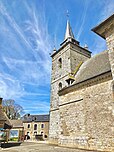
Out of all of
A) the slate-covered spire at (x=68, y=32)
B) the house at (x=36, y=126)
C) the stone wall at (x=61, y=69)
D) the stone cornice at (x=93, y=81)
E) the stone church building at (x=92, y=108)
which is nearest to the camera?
the stone church building at (x=92, y=108)

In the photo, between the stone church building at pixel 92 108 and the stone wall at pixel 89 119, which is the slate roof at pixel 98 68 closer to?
the stone church building at pixel 92 108

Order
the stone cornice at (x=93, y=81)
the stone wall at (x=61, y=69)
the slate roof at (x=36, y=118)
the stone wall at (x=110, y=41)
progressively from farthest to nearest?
the slate roof at (x=36, y=118), the stone wall at (x=61, y=69), the stone cornice at (x=93, y=81), the stone wall at (x=110, y=41)

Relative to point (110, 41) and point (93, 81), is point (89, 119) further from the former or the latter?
point (110, 41)

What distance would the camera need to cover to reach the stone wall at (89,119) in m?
8.68

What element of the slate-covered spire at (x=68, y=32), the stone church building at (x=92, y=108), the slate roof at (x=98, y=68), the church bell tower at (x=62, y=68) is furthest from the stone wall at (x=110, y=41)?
the slate-covered spire at (x=68, y=32)

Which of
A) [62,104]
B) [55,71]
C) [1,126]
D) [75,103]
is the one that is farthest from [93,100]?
[55,71]

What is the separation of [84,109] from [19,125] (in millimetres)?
29000

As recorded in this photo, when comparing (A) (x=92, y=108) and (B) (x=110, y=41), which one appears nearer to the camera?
(B) (x=110, y=41)

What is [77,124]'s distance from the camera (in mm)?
10969

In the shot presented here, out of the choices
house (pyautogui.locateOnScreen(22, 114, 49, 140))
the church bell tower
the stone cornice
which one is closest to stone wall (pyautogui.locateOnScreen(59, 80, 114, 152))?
the stone cornice

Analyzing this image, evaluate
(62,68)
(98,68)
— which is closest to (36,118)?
(62,68)

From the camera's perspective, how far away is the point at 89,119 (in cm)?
998

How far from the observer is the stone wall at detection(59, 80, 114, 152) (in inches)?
342

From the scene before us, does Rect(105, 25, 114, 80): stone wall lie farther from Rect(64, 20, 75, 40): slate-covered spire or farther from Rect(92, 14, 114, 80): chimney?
Rect(64, 20, 75, 40): slate-covered spire
